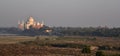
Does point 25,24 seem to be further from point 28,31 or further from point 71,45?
point 71,45

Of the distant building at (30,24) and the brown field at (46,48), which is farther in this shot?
the distant building at (30,24)

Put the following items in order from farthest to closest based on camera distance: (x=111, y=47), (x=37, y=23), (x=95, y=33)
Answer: (x=37, y=23) < (x=95, y=33) < (x=111, y=47)

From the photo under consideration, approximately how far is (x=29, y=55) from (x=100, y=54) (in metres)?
9.57

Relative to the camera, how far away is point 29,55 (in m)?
43.3

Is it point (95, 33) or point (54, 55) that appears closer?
point (54, 55)

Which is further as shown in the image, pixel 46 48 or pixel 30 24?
pixel 30 24

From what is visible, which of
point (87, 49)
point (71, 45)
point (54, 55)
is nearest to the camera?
point (54, 55)

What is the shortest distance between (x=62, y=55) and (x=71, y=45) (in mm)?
21684

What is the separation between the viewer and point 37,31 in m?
153

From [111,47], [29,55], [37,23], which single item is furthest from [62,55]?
[37,23]

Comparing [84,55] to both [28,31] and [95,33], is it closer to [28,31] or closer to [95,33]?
[95,33]

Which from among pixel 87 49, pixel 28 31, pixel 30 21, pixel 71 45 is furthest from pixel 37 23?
pixel 87 49

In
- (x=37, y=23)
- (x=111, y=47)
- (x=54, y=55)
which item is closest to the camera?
(x=54, y=55)

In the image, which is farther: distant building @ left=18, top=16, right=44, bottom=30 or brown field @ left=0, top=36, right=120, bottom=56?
distant building @ left=18, top=16, right=44, bottom=30
